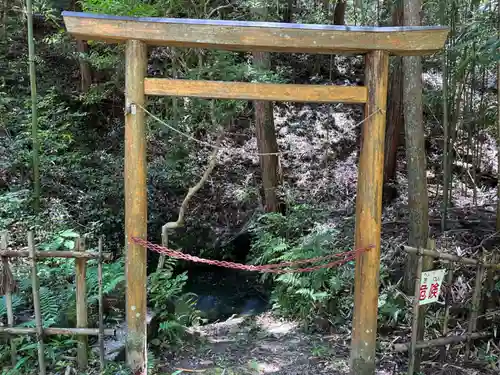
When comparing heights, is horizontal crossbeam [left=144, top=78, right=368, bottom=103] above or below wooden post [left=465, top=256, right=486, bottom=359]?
above

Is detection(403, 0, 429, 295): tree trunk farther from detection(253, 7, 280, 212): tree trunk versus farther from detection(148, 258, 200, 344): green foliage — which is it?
detection(253, 7, 280, 212): tree trunk

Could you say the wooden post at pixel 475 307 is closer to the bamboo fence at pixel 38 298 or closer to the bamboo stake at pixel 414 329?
the bamboo stake at pixel 414 329

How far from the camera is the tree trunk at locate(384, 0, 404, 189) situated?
8406 mm

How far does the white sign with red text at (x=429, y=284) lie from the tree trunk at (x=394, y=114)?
5323 millimetres

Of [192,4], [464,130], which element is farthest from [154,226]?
[464,130]

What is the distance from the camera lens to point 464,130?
33.0 feet

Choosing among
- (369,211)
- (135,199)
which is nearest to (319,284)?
(369,211)

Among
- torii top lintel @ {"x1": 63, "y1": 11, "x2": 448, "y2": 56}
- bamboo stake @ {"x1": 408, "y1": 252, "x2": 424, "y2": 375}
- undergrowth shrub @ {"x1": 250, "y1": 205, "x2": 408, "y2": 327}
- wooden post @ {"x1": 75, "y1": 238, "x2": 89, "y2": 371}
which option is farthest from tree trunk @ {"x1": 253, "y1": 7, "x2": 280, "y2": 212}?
wooden post @ {"x1": 75, "y1": 238, "x2": 89, "y2": 371}

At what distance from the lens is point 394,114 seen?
29.3 feet

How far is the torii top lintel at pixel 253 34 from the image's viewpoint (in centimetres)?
342

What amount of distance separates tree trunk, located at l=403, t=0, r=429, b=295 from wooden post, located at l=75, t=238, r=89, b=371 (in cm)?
380

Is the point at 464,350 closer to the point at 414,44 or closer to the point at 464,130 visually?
the point at 414,44

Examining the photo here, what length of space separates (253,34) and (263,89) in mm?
441

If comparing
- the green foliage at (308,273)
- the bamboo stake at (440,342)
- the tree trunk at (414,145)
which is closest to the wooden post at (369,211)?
the bamboo stake at (440,342)
